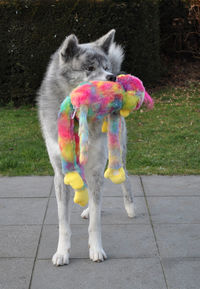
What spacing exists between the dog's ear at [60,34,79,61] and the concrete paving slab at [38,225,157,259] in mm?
1689

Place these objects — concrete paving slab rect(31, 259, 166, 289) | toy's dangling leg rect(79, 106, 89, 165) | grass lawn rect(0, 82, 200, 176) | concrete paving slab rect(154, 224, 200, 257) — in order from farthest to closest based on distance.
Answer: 1. grass lawn rect(0, 82, 200, 176)
2. concrete paving slab rect(154, 224, 200, 257)
3. concrete paving slab rect(31, 259, 166, 289)
4. toy's dangling leg rect(79, 106, 89, 165)

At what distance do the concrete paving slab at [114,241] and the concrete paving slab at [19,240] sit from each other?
0.08 m

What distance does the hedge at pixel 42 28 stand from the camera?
33.3 feet

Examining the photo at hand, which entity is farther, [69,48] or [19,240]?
[19,240]

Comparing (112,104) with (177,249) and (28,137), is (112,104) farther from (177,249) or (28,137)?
(28,137)

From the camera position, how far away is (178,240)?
3.96 metres

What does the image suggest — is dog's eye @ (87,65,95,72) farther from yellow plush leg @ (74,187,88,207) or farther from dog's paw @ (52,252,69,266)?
dog's paw @ (52,252,69,266)

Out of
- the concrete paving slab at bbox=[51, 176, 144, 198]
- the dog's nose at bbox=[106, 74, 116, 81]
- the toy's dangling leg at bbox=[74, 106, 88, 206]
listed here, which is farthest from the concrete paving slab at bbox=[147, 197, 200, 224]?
the dog's nose at bbox=[106, 74, 116, 81]

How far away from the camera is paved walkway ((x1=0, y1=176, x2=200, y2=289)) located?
3361mm

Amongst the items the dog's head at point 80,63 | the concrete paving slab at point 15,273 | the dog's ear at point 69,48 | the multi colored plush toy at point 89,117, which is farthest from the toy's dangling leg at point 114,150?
the concrete paving slab at point 15,273

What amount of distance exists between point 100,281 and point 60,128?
4.02 feet

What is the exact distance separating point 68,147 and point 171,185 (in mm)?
2342

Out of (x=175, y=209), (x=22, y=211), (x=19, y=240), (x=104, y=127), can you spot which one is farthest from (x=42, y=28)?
(x=104, y=127)

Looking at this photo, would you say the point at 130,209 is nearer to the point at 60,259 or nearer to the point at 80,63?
the point at 60,259
